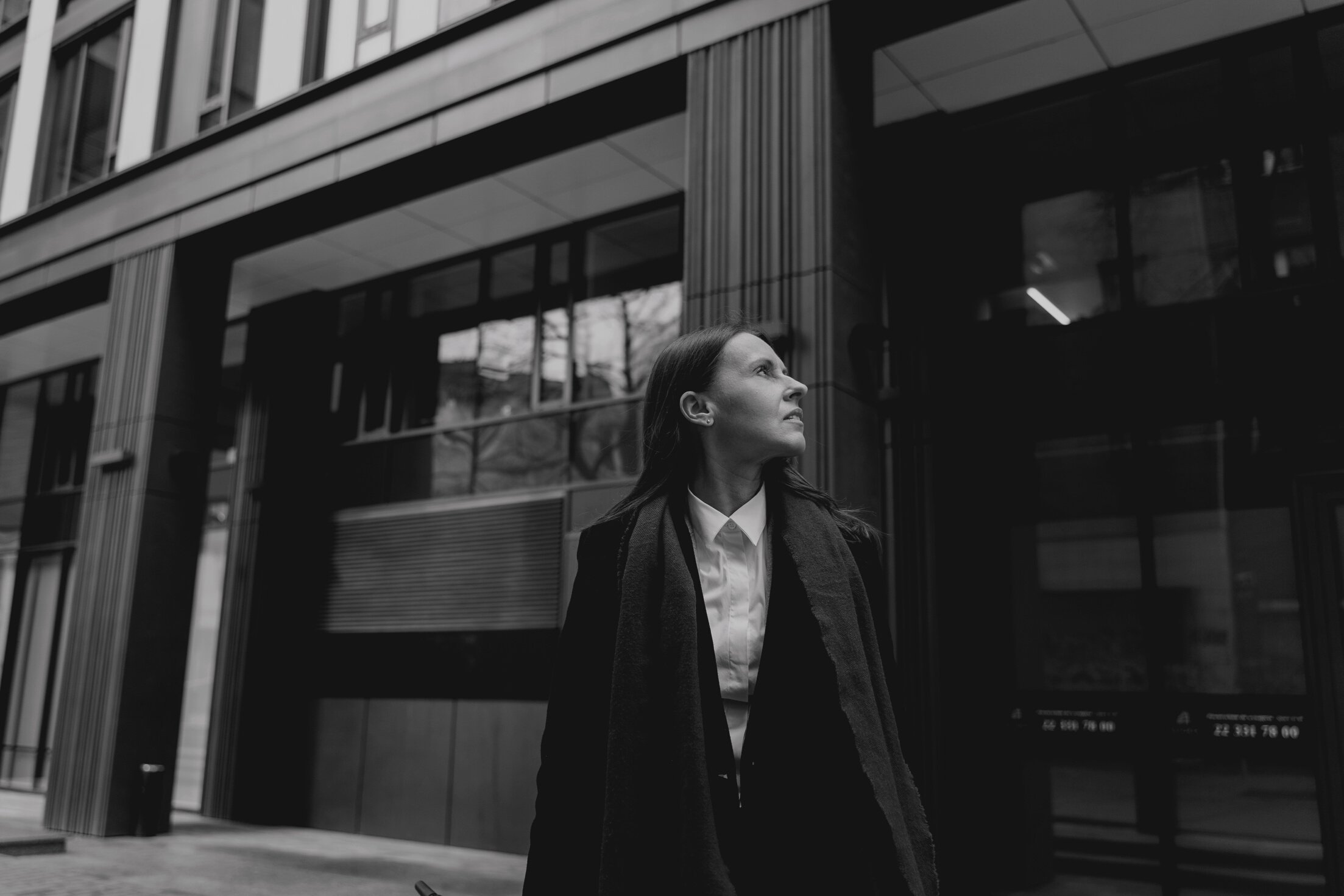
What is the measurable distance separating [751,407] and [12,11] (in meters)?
17.0

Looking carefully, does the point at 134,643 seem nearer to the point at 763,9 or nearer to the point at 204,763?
the point at 204,763

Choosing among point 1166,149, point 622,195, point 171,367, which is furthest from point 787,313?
point 171,367

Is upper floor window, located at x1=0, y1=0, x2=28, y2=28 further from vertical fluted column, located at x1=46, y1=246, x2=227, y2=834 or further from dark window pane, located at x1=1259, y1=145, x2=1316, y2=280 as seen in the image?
dark window pane, located at x1=1259, y1=145, x2=1316, y2=280

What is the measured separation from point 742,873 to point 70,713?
10.9 metres

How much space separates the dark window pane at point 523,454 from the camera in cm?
1084

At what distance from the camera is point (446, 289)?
12336 millimetres

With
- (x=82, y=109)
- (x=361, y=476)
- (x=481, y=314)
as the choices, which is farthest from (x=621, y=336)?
(x=82, y=109)

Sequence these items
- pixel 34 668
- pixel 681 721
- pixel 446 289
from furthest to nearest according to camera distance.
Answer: pixel 34 668 < pixel 446 289 < pixel 681 721

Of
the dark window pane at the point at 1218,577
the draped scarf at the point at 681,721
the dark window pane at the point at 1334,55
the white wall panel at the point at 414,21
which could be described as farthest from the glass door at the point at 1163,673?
the white wall panel at the point at 414,21

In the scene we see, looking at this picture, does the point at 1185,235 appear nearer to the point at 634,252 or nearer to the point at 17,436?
the point at 634,252

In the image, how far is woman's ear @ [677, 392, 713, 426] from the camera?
7.85 ft

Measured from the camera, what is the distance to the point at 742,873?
201 cm

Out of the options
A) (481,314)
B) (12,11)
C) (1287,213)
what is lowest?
(1287,213)

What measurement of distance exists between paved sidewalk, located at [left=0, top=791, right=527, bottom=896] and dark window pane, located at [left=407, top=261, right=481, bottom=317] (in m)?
5.63
